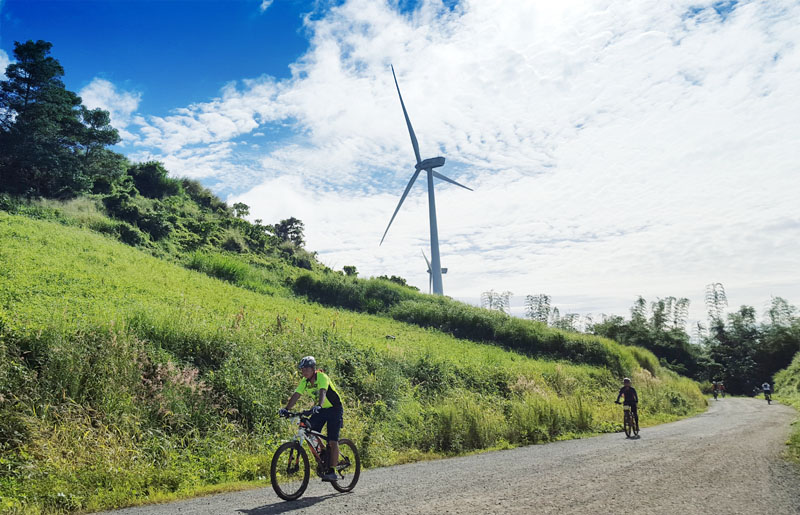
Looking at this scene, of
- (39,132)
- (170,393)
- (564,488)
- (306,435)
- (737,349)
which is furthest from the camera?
(737,349)

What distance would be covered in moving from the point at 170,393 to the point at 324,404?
19.8 feet

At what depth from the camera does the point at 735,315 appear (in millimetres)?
97250

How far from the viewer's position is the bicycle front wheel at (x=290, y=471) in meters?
8.00

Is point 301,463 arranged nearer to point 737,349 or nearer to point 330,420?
point 330,420

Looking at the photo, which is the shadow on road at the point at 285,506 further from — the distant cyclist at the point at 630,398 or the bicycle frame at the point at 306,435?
the distant cyclist at the point at 630,398

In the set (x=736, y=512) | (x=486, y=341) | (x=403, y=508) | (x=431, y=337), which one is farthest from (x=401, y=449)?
(x=486, y=341)

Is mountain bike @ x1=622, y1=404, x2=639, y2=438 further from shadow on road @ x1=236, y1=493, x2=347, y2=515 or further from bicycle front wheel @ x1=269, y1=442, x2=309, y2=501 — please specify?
bicycle front wheel @ x1=269, y1=442, x2=309, y2=501

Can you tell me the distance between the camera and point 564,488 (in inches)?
342

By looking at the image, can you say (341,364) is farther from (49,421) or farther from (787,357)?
(787,357)

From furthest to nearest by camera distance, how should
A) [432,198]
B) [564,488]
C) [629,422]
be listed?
[432,198]
[629,422]
[564,488]

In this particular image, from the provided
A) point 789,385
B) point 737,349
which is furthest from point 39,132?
point 737,349

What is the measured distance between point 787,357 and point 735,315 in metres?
20.4

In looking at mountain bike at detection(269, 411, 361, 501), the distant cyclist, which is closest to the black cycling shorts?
mountain bike at detection(269, 411, 361, 501)

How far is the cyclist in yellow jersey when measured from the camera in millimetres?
8431
